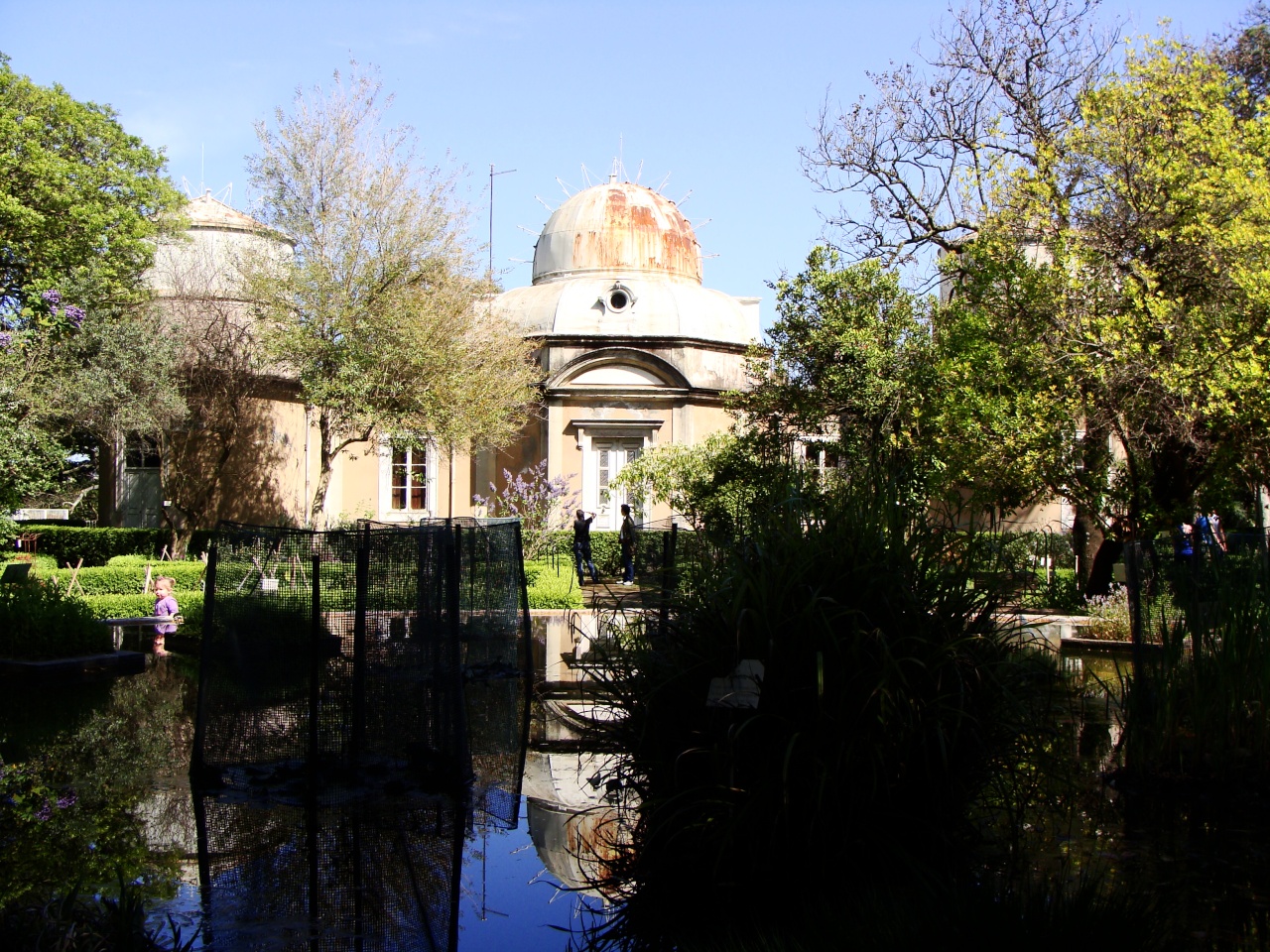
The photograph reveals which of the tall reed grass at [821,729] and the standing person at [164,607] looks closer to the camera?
the tall reed grass at [821,729]

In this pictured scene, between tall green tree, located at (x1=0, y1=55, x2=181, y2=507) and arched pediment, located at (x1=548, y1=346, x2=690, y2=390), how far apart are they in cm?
911

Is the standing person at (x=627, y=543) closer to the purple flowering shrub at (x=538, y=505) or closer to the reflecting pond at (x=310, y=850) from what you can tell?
the purple flowering shrub at (x=538, y=505)

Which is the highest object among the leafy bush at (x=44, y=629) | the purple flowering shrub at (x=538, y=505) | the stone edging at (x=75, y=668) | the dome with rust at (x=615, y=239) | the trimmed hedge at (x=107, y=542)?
the dome with rust at (x=615, y=239)

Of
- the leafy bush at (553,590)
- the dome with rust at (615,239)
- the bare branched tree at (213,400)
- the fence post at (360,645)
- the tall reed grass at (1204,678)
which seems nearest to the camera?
the tall reed grass at (1204,678)

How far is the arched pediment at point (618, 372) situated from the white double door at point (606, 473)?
4.59ft

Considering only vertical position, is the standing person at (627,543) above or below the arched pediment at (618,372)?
below

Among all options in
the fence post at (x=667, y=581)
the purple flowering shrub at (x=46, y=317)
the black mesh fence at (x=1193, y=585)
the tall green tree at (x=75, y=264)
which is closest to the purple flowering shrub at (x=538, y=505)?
the tall green tree at (x=75, y=264)

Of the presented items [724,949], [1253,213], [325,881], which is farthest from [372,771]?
[1253,213]

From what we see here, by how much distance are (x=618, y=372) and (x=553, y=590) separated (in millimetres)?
Result: 10835

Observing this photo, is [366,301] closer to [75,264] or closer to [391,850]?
[75,264]

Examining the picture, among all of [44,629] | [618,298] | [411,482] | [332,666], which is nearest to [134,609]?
[44,629]

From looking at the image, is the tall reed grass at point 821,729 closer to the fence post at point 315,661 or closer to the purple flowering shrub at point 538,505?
the fence post at point 315,661

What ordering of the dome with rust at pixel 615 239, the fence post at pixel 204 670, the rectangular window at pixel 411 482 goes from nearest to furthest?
the fence post at pixel 204 670
the rectangular window at pixel 411 482
the dome with rust at pixel 615 239

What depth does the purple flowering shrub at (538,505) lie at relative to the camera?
26.4 m
